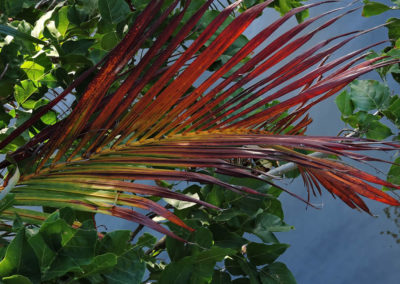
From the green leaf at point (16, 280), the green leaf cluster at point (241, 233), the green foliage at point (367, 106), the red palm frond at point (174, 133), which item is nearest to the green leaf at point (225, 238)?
the green leaf cluster at point (241, 233)

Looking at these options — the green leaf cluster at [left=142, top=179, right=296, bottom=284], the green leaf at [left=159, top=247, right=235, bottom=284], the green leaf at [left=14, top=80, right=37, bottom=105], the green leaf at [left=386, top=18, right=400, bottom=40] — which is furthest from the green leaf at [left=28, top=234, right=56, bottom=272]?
the green leaf at [left=386, top=18, right=400, bottom=40]

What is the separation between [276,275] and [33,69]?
678 millimetres

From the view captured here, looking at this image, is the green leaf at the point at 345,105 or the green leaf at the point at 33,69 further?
the green leaf at the point at 345,105

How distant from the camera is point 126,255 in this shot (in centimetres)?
58

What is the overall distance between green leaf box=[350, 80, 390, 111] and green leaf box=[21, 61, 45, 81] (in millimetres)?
840

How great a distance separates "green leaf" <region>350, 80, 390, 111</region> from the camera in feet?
4.70

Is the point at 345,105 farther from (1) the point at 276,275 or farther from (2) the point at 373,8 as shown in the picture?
(1) the point at 276,275

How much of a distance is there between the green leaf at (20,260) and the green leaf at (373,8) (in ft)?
4.41

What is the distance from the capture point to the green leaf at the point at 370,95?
4.70 ft

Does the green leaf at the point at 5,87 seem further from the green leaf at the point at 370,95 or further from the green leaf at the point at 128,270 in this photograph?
the green leaf at the point at 370,95

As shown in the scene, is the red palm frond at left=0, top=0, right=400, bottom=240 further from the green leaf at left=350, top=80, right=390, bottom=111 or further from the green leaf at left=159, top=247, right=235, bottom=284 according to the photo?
the green leaf at left=350, top=80, right=390, bottom=111

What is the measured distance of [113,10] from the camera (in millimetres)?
972

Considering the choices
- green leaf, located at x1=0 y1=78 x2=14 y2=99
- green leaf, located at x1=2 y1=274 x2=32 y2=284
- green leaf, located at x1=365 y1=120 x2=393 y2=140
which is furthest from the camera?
green leaf, located at x1=365 y1=120 x2=393 y2=140

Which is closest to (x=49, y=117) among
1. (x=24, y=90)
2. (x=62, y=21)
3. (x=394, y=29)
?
(x=24, y=90)
